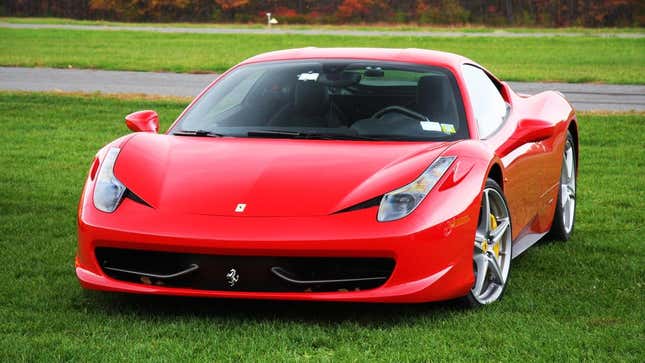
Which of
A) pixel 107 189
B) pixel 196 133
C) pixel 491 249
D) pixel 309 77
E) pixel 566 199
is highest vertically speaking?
pixel 309 77

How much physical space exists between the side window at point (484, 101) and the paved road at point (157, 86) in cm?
996

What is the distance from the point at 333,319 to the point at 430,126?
131 centimetres

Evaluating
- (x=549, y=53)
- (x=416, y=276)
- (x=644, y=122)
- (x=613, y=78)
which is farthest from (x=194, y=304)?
(x=549, y=53)

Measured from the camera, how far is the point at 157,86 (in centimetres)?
2089

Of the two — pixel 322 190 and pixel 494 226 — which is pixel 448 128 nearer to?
pixel 494 226

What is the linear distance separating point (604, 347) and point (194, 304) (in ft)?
6.48

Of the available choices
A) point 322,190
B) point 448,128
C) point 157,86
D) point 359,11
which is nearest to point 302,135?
point 448,128

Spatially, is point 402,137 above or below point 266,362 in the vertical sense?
above

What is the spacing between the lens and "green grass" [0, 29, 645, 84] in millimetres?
25109

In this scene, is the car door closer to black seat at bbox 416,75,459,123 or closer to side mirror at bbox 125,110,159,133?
black seat at bbox 416,75,459,123

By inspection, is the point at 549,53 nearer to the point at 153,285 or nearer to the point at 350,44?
the point at 350,44

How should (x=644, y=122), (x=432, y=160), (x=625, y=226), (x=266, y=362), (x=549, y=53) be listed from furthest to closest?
1. (x=549, y=53)
2. (x=644, y=122)
3. (x=625, y=226)
4. (x=432, y=160)
5. (x=266, y=362)

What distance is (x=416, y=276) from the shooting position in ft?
17.7

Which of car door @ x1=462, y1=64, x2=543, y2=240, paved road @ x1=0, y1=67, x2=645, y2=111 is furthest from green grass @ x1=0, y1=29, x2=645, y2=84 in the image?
car door @ x1=462, y1=64, x2=543, y2=240
